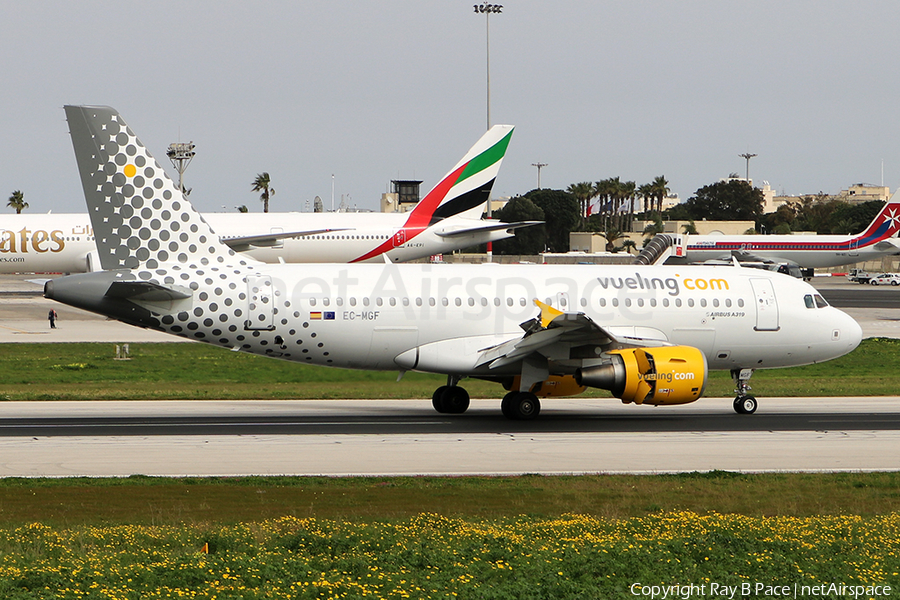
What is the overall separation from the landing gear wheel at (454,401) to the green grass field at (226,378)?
91.5 inches

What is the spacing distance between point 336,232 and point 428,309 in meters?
37.8

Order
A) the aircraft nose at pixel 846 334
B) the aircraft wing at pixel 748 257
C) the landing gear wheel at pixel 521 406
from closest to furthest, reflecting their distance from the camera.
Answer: the landing gear wheel at pixel 521 406 < the aircraft nose at pixel 846 334 < the aircraft wing at pixel 748 257

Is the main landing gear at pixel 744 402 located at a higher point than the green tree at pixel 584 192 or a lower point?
→ lower

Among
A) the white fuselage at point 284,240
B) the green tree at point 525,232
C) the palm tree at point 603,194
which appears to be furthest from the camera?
the palm tree at point 603,194

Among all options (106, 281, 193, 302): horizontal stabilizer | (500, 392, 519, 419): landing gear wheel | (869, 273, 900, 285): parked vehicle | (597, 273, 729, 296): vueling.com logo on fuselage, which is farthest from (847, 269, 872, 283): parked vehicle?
(106, 281, 193, 302): horizontal stabilizer

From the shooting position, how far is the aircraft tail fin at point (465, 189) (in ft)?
195

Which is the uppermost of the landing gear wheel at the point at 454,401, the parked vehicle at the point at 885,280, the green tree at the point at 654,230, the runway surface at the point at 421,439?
the green tree at the point at 654,230

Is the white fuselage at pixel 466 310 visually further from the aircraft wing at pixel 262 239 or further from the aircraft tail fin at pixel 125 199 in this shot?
the aircraft wing at pixel 262 239

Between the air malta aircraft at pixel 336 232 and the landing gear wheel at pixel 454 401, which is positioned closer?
the landing gear wheel at pixel 454 401

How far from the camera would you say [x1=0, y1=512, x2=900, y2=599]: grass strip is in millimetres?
10312

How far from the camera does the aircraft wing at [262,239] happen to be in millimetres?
59656

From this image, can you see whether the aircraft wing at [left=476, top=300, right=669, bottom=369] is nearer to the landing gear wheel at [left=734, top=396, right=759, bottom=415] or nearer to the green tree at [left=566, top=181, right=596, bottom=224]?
the landing gear wheel at [left=734, top=396, right=759, bottom=415]

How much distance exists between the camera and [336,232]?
64.1 meters

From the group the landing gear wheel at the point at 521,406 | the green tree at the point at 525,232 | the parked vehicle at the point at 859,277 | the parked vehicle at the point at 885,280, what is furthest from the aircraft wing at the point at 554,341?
the green tree at the point at 525,232
